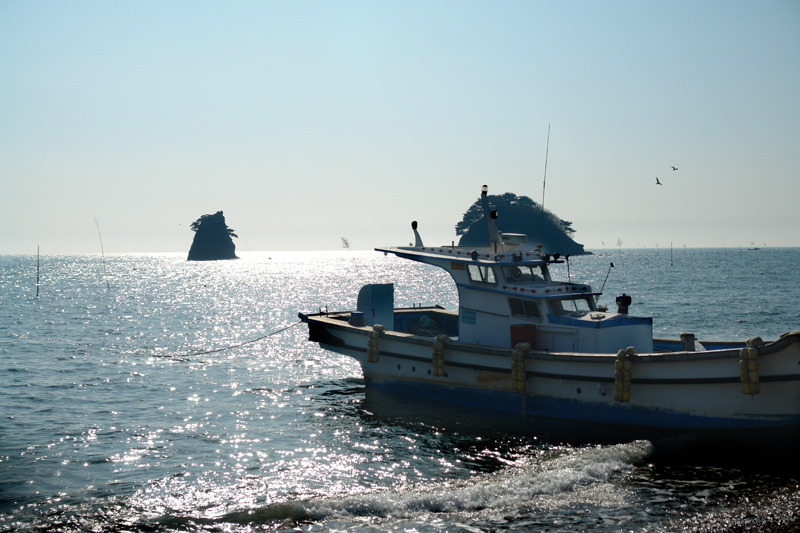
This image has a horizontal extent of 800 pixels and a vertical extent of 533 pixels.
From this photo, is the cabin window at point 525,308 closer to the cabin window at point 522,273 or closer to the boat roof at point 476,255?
the cabin window at point 522,273

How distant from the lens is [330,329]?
21.1 m

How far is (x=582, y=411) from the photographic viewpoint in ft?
50.3

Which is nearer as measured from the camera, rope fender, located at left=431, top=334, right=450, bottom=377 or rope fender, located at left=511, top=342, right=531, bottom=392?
rope fender, located at left=511, top=342, right=531, bottom=392

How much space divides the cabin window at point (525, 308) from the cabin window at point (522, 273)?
79 centimetres

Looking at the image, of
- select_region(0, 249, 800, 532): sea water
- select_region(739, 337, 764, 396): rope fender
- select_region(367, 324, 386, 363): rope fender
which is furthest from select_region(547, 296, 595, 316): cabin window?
select_region(367, 324, 386, 363): rope fender

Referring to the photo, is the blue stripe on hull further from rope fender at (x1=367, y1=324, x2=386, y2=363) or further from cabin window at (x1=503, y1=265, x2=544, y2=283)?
cabin window at (x1=503, y1=265, x2=544, y2=283)

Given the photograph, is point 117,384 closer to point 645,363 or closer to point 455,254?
point 455,254

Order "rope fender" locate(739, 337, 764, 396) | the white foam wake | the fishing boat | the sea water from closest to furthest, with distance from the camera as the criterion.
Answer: the sea water, the white foam wake, "rope fender" locate(739, 337, 764, 396), the fishing boat

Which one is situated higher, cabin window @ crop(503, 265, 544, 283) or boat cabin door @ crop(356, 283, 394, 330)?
cabin window @ crop(503, 265, 544, 283)

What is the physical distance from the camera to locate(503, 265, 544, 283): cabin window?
699 inches

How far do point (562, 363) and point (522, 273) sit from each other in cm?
349

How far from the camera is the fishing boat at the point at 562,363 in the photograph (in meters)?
13.4

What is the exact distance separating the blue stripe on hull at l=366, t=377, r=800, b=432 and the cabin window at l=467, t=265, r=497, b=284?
10.6 ft

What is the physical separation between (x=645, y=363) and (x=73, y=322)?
44.0 metres
